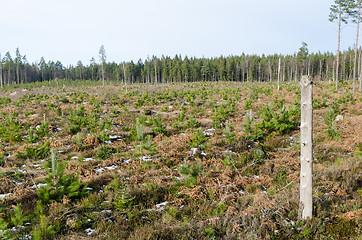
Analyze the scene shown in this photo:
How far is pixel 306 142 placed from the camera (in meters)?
3.90

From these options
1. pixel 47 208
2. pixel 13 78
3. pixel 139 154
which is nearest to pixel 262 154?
pixel 139 154

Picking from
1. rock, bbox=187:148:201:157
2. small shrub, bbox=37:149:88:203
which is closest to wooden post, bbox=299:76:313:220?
rock, bbox=187:148:201:157

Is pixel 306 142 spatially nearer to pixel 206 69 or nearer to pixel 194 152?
pixel 194 152

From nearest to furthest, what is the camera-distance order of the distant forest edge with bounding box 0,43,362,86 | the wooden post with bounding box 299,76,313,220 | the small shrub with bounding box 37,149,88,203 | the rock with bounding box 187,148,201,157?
the wooden post with bounding box 299,76,313,220 → the small shrub with bounding box 37,149,88,203 → the rock with bounding box 187,148,201,157 → the distant forest edge with bounding box 0,43,362,86

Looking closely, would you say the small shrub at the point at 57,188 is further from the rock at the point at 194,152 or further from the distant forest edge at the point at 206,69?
the distant forest edge at the point at 206,69

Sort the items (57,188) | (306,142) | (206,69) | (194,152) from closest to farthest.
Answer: (306,142)
(57,188)
(194,152)
(206,69)

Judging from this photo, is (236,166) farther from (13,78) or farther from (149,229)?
(13,78)

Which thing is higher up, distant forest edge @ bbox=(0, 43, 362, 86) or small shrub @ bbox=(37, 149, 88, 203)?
distant forest edge @ bbox=(0, 43, 362, 86)

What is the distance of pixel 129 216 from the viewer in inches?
171

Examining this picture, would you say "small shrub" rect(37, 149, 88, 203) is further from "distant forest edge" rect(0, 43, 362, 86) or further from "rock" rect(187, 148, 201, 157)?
"distant forest edge" rect(0, 43, 362, 86)

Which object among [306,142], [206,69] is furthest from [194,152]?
[206,69]

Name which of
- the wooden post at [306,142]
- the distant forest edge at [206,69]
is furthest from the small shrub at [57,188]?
the distant forest edge at [206,69]

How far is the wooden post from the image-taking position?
12.6 ft

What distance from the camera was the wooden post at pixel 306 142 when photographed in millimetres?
3832
